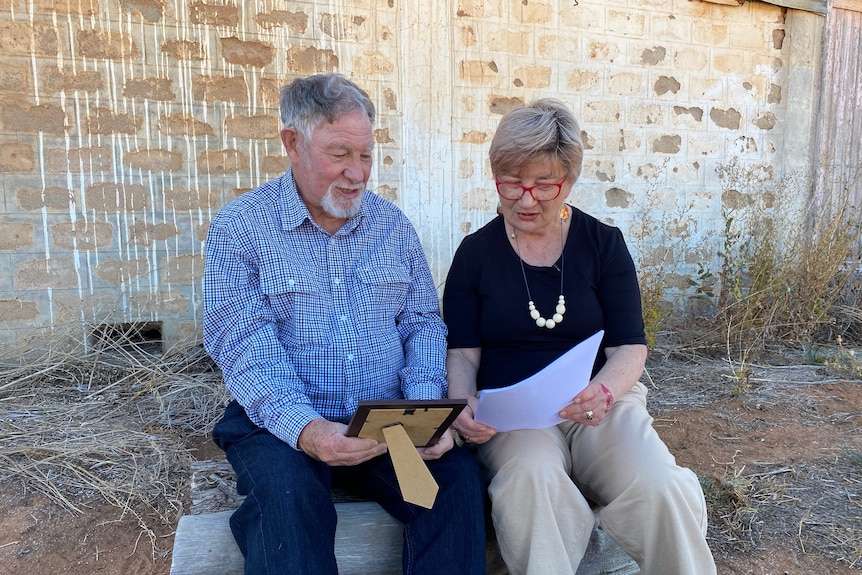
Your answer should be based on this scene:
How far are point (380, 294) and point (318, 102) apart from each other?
0.64 meters

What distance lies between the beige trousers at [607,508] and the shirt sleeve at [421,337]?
1.04 ft

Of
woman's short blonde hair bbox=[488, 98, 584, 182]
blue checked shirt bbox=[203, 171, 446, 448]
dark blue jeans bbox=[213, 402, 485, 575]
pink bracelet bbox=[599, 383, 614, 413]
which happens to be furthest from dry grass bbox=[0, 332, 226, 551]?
woman's short blonde hair bbox=[488, 98, 584, 182]

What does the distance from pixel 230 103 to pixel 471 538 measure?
127 inches

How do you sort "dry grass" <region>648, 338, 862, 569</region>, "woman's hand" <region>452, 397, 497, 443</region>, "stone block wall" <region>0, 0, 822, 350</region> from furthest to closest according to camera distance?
1. "stone block wall" <region>0, 0, 822, 350</region>
2. "dry grass" <region>648, 338, 862, 569</region>
3. "woman's hand" <region>452, 397, 497, 443</region>

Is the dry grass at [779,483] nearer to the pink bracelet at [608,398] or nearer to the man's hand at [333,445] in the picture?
the pink bracelet at [608,398]

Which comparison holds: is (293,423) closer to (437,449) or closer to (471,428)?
(437,449)

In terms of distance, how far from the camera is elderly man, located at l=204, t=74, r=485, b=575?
169cm

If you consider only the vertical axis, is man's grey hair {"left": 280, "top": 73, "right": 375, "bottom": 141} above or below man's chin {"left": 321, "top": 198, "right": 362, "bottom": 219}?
above

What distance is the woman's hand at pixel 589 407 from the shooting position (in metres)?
1.86

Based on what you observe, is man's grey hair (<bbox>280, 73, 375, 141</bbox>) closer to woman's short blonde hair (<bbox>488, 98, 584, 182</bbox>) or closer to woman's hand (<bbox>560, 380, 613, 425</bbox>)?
woman's short blonde hair (<bbox>488, 98, 584, 182</bbox>)

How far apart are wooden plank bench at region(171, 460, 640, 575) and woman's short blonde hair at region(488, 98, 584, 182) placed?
118cm

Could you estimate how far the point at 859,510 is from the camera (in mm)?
2744

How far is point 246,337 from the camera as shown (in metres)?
1.88

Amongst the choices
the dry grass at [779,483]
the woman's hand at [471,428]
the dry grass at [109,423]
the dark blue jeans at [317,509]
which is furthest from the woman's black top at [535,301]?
the dry grass at [109,423]
